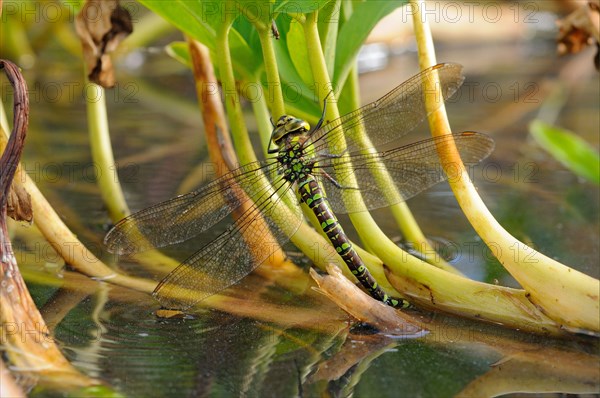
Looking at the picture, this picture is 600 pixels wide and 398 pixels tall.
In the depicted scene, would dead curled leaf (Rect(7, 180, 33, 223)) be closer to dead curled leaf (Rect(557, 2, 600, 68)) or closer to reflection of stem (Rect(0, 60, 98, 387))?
reflection of stem (Rect(0, 60, 98, 387))

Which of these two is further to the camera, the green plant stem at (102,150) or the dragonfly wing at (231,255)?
the green plant stem at (102,150)

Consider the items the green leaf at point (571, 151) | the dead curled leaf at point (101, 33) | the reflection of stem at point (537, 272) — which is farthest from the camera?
the dead curled leaf at point (101, 33)

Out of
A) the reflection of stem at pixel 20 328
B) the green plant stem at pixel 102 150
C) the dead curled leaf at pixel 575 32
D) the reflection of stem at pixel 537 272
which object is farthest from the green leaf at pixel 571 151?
the green plant stem at pixel 102 150

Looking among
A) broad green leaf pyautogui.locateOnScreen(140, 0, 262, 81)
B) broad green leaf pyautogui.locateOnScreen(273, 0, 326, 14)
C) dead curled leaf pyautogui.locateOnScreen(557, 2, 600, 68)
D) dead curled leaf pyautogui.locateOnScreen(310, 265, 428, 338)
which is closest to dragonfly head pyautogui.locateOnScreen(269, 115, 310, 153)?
broad green leaf pyautogui.locateOnScreen(140, 0, 262, 81)

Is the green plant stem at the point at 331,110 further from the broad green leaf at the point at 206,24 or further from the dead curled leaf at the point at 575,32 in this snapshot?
the dead curled leaf at the point at 575,32

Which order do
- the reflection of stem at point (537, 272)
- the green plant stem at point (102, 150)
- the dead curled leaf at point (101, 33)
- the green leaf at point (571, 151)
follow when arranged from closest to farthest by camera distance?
the green leaf at point (571, 151), the reflection of stem at point (537, 272), the dead curled leaf at point (101, 33), the green plant stem at point (102, 150)

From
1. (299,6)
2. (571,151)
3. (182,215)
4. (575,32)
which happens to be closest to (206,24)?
(299,6)
